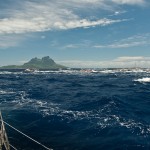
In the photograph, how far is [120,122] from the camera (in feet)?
105

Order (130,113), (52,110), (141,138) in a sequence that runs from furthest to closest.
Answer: (52,110) → (130,113) → (141,138)

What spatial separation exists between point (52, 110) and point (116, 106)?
10.6m

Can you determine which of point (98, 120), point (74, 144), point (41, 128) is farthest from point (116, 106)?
point (74, 144)

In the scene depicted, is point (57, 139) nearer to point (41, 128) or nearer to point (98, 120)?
point (41, 128)

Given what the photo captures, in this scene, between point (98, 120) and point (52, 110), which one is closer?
point (98, 120)

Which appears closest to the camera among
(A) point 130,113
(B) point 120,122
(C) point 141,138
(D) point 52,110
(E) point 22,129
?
(C) point 141,138

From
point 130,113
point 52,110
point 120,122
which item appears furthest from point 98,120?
point 52,110

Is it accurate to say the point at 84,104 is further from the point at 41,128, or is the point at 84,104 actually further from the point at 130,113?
the point at 41,128

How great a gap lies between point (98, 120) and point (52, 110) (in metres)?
9.50

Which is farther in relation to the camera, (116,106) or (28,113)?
(116,106)

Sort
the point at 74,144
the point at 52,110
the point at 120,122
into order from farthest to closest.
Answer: the point at 52,110 → the point at 120,122 → the point at 74,144

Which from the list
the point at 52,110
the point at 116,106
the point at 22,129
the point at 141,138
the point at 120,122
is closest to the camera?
the point at 141,138

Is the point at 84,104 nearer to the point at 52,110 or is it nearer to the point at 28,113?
the point at 52,110

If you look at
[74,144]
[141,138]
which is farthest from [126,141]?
[74,144]
